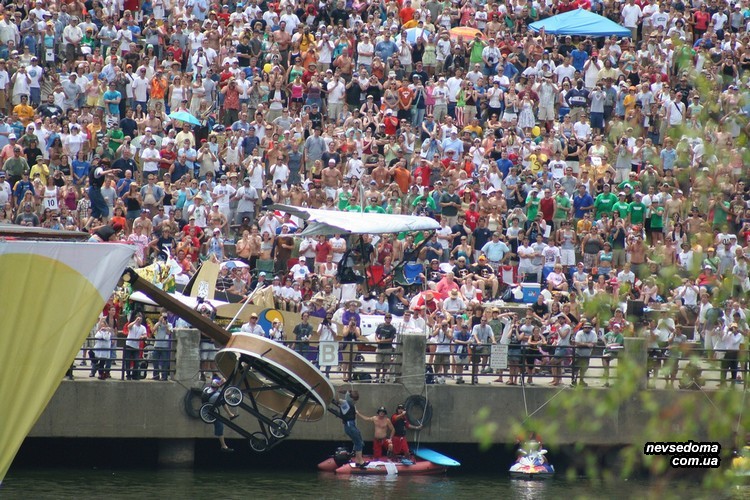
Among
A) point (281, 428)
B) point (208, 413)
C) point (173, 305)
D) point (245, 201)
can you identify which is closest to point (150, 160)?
point (245, 201)

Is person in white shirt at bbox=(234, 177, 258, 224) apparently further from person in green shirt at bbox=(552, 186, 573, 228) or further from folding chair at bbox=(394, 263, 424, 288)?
person in green shirt at bbox=(552, 186, 573, 228)

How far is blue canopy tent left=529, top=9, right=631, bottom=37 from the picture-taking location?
38375 millimetres

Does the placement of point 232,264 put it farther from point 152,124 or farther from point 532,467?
point 532,467

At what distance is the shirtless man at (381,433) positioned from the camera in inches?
998

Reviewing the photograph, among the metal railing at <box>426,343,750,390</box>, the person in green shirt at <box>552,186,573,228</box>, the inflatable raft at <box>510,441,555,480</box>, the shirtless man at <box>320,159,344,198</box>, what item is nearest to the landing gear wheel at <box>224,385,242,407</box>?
the metal railing at <box>426,343,750,390</box>

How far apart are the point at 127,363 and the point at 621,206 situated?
486 inches

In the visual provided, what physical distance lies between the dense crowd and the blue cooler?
0.28m

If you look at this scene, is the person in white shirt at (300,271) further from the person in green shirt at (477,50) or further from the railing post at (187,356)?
the person in green shirt at (477,50)

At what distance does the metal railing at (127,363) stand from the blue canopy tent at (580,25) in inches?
688

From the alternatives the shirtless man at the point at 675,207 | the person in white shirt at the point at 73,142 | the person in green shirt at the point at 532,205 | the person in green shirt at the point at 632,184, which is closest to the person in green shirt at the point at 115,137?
the person in white shirt at the point at 73,142

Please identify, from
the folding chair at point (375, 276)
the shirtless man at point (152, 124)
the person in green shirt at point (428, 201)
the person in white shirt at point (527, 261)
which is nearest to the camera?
the folding chair at point (375, 276)

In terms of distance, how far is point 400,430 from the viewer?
25.4 meters

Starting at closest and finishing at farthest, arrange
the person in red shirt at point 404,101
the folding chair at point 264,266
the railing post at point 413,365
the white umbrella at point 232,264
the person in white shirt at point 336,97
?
the railing post at point 413,365
the white umbrella at point 232,264
the folding chair at point 264,266
the person in white shirt at point 336,97
the person in red shirt at point 404,101

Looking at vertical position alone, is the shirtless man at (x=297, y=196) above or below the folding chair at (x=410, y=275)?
above
